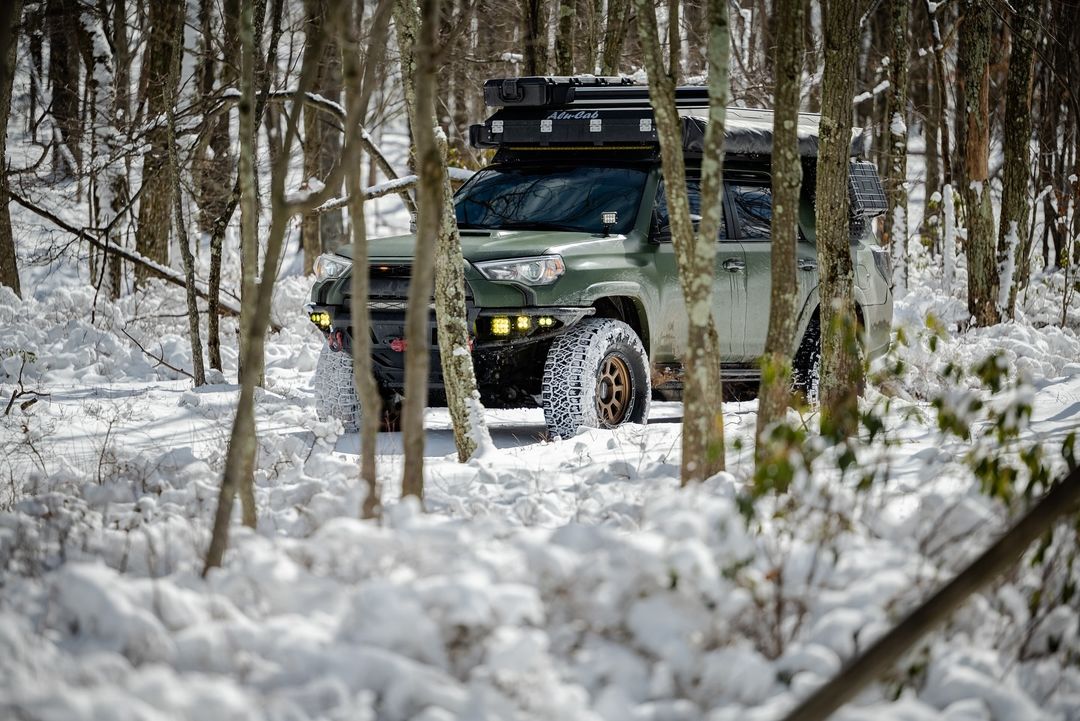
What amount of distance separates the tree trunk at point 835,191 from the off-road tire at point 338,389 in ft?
9.66

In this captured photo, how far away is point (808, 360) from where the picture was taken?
868cm

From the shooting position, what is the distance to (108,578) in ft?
9.50


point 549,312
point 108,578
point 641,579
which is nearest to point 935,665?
point 641,579

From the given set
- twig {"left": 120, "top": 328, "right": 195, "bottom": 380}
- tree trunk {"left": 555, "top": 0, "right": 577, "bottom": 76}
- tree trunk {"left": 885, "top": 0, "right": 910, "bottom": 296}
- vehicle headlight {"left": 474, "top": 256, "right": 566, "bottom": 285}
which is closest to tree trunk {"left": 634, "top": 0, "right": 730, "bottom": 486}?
vehicle headlight {"left": 474, "top": 256, "right": 566, "bottom": 285}

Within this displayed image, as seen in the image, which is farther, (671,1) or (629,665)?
(671,1)

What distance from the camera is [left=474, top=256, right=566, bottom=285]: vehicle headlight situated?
689 cm

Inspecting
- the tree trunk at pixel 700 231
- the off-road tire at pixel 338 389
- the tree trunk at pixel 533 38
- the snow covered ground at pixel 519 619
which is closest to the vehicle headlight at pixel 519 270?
the off-road tire at pixel 338 389

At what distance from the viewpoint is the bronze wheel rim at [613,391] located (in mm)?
7238

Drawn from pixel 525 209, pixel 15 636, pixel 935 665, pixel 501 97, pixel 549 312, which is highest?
pixel 501 97

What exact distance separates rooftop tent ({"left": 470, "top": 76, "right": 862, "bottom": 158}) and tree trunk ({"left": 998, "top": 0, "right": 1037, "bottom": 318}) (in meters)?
6.21

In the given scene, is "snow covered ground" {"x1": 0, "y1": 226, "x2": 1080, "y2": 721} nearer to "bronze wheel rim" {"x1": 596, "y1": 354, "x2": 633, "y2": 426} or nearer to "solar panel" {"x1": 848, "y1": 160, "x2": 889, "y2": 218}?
"bronze wheel rim" {"x1": 596, "y1": 354, "x2": 633, "y2": 426}

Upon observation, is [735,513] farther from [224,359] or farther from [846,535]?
[224,359]

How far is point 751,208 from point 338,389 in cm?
308

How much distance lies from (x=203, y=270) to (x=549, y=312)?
15.5 m
